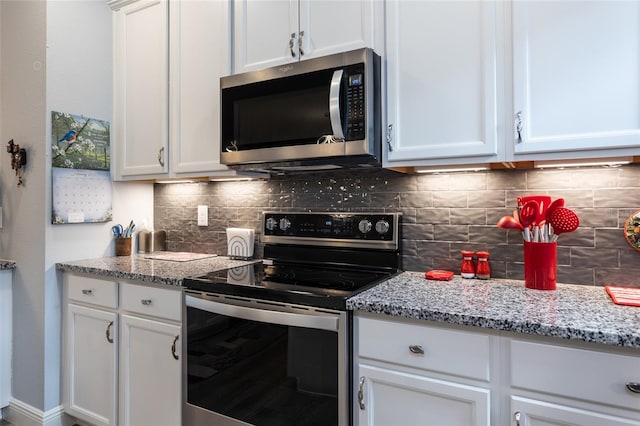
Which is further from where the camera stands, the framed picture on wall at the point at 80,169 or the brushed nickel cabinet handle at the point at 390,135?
the framed picture on wall at the point at 80,169

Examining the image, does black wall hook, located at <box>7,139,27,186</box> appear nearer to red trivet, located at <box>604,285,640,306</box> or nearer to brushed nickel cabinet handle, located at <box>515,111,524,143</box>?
brushed nickel cabinet handle, located at <box>515,111,524,143</box>

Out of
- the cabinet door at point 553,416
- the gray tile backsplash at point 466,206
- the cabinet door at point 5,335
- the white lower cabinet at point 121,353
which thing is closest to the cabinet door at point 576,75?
the gray tile backsplash at point 466,206

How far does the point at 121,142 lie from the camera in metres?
2.35

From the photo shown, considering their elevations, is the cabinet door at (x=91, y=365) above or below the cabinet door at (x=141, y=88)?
below

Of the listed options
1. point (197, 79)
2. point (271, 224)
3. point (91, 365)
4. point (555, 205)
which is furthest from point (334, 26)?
point (91, 365)

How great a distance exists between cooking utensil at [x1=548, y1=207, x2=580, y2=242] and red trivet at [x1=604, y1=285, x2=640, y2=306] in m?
0.25

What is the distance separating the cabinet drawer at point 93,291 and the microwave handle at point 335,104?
131cm

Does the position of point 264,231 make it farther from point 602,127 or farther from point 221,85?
point 602,127

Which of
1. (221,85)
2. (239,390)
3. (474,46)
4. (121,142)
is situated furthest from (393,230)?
(121,142)

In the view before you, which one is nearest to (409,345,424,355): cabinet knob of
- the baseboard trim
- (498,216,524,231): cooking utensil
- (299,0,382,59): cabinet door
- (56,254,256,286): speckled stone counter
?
(498,216,524,231): cooking utensil

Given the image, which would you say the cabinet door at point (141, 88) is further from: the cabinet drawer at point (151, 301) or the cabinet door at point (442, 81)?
the cabinet door at point (442, 81)

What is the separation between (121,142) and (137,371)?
132 cm

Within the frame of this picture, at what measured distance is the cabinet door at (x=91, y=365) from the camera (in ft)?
6.28

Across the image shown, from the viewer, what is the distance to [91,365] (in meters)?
2.00
